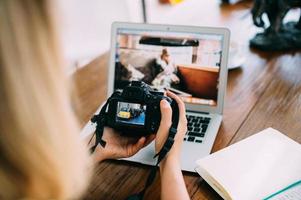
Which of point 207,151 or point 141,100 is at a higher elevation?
point 141,100

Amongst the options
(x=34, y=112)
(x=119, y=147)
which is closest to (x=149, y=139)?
(x=119, y=147)

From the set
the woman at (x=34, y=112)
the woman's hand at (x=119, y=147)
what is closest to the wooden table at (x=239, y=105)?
the woman's hand at (x=119, y=147)

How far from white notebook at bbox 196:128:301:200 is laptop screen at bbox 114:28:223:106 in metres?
0.19

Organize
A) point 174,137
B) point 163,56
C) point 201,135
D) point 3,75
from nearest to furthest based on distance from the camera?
1. point 3,75
2. point 174,137
3. point 201,135
4. point 163,56

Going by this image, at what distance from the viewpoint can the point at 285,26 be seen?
1.35 metres

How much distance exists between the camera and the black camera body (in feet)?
2.57

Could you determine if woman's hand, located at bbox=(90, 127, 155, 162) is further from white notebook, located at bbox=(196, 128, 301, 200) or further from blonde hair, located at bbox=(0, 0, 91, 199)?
blonde hair, located at bbox=(0, 0, 91, 199)

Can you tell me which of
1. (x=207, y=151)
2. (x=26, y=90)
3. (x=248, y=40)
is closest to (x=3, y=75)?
(x=26, y=90)

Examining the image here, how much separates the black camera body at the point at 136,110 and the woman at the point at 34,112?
277mm

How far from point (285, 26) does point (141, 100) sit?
0.80 m

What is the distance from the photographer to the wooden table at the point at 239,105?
77 cm

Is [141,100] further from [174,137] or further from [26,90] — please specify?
[26,90]

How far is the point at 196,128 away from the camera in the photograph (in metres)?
0.90

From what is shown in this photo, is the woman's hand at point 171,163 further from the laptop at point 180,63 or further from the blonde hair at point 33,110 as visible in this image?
the blonde hair at point 33,110
